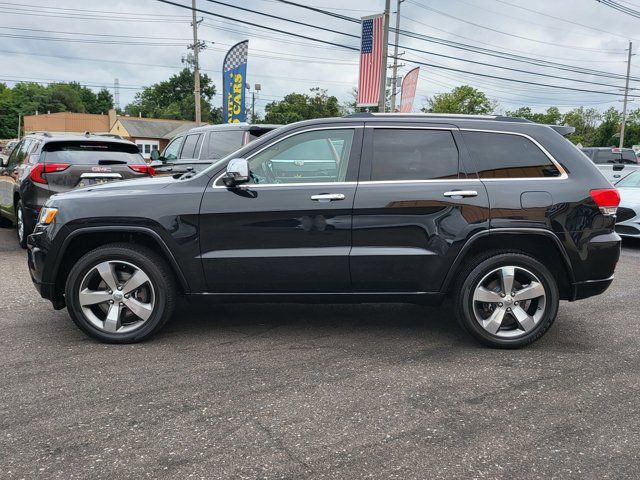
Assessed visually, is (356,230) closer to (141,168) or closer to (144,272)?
(144,272)

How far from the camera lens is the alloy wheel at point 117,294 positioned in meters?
4.49

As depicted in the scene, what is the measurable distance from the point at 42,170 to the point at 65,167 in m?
0.30

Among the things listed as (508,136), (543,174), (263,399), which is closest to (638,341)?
(543,174)

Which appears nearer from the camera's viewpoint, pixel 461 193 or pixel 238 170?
pixel 238 170

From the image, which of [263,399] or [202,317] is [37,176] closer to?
[202,317]

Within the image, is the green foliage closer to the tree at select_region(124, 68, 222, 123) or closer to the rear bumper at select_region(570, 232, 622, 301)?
the tree at select_region(124, 68, 222, 123)

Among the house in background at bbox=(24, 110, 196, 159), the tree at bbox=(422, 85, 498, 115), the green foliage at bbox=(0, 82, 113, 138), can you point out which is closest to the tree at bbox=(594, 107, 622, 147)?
the tree at bbox=(422, 85, 498, 115)

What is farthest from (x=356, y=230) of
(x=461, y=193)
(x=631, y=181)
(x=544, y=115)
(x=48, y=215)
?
(x=544, y=115)

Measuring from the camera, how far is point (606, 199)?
4535 millimetres

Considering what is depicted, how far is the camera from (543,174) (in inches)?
180

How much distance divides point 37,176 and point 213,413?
19.7 ft

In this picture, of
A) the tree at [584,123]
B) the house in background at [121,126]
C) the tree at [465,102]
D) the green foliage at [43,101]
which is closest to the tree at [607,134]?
the tree at [584,123]

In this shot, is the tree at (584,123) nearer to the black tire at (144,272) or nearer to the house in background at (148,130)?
the house in background at (148,130)

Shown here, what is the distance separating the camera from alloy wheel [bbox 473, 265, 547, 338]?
14.7ft
